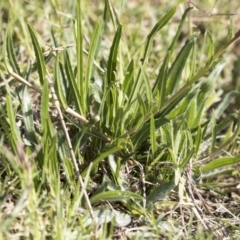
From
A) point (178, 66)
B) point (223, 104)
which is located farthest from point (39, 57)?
point (223, 104)

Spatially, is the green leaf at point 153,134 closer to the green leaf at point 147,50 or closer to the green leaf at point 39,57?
the green leaf at point 147,50

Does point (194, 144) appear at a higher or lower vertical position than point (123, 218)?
higher

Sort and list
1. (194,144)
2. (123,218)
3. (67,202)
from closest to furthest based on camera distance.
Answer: (67,202) < (123,218) < (194,144)

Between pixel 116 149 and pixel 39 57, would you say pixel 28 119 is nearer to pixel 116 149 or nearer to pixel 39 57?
pixel 39 57

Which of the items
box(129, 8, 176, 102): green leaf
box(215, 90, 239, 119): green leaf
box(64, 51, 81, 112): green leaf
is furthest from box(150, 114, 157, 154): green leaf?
box(215, 90, 239, 119): green leaf

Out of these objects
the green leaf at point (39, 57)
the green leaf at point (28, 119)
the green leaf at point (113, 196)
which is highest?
the green leaf at point (39, 57)

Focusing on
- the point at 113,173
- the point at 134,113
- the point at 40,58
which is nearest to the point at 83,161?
the point at 113,173

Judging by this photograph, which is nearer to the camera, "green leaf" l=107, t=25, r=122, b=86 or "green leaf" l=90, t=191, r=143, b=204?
"green leaf" l=90, t=191, r=143, b=204

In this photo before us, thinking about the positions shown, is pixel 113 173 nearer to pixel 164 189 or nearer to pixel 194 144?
pixel 164 189

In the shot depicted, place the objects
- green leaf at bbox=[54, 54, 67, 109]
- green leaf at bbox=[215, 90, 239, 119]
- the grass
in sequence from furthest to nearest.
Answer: green leaf at bbox=[215, 90, 239, 119], green leaf at bbox=[54, 54, 67, 109], the grass

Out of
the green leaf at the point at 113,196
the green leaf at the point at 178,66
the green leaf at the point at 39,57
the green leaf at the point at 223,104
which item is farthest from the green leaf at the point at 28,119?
the green leaf at the point at 223,104

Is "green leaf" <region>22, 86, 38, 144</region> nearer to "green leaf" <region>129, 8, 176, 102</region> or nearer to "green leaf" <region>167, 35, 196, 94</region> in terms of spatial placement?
"green leaf" <region>129, 8, 176, 102</region>
